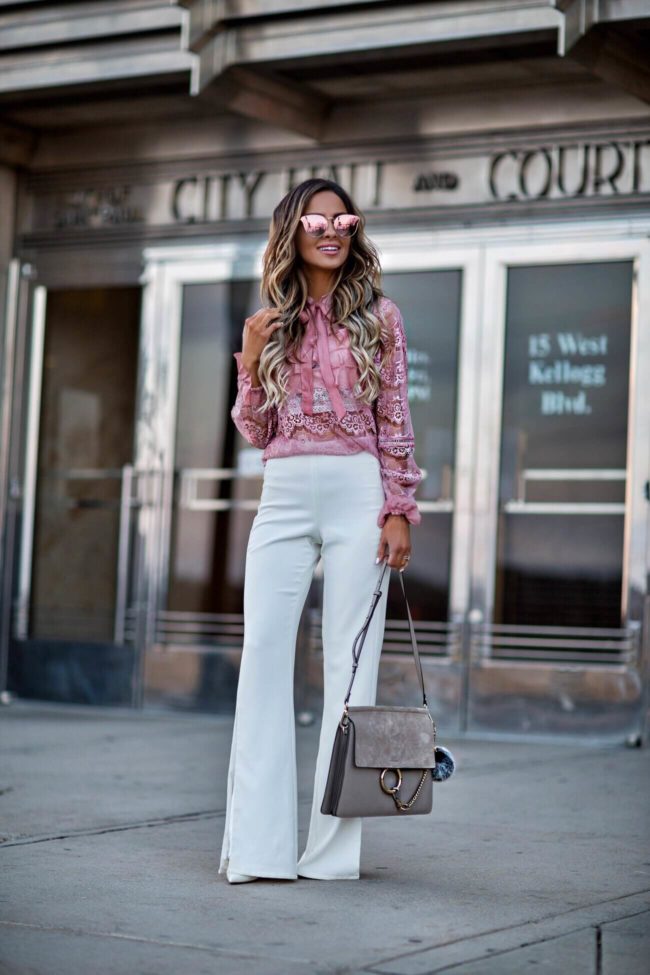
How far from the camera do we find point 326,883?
427cm

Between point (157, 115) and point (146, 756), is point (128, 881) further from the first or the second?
point (157, 115)

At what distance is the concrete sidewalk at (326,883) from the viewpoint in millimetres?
3412

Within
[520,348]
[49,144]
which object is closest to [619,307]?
[520,348]

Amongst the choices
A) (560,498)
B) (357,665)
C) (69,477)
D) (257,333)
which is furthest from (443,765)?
(69,477)

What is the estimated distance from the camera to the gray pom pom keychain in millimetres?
4277

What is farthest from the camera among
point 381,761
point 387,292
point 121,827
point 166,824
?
point 387,292

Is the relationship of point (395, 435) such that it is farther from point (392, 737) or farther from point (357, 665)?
point (392, 737)

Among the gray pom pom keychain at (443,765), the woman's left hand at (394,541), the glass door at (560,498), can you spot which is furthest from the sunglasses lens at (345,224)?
the glass door at (560,498)

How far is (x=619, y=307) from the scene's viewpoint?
27.9 ft

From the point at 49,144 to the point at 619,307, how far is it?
13.7 ft

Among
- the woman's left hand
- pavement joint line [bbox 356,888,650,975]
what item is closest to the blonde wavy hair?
the woman's left hand

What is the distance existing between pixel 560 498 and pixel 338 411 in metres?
4.48

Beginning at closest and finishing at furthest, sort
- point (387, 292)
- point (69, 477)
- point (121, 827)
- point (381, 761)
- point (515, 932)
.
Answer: point (515, 932), point (381, 761), point (121, 827), point (387, 292), point (69, 477)

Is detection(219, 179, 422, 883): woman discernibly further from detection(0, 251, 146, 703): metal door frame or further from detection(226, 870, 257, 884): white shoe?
detection(0, 251, 146, 703): metal door frame
